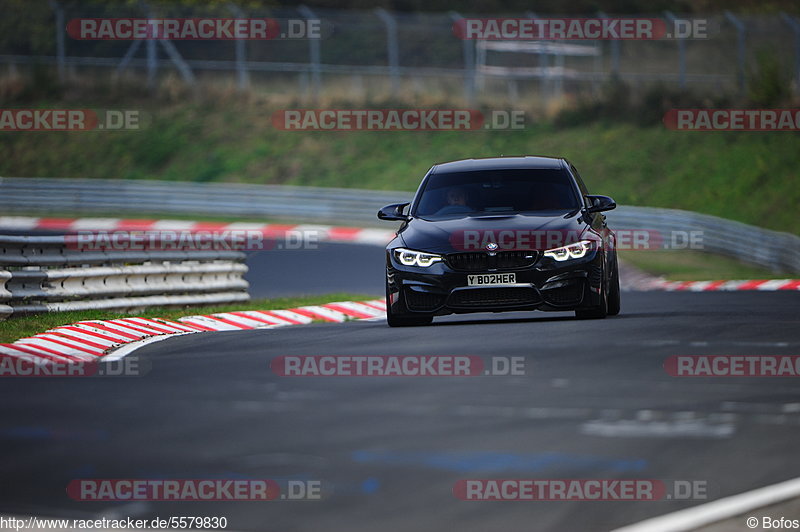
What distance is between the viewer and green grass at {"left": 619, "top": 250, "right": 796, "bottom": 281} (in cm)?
2906

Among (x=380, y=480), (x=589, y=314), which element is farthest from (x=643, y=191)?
(x=380, y=480)

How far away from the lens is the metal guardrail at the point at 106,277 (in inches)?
607

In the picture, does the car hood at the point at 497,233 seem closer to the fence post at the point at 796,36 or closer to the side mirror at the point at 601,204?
the side mirror at the point at 601,204

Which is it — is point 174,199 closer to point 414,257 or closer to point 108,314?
point 108,314

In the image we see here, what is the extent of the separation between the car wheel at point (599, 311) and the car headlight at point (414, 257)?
5.17 ft

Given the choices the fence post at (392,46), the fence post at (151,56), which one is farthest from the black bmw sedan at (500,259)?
the fence post at (151,56)

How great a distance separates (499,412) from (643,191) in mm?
33463

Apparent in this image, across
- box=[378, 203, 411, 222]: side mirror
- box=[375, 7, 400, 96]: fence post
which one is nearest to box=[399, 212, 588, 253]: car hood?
box=[378, 203, 411, 222]: side mirror

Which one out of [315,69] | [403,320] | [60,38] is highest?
[60,38]

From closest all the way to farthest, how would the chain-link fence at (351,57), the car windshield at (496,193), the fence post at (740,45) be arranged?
the car windshield at (496,193)
the fence post at (740,45)
the chain-link fence at (351,57)

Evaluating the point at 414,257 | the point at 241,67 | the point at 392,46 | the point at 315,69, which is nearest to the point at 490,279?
the point at 414,257

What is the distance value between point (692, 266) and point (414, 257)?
1867 centimetres

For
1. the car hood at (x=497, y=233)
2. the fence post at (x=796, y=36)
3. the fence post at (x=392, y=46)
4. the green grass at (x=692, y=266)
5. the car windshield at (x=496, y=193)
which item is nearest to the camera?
the car hood at (x=497, y=233)

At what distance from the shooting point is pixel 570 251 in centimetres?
1355
